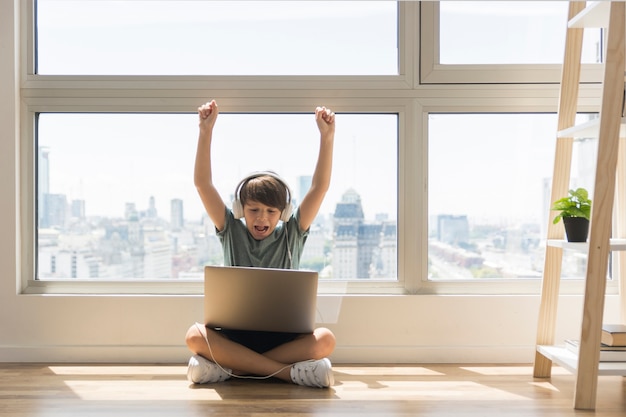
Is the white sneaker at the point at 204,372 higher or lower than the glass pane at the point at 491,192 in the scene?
lower

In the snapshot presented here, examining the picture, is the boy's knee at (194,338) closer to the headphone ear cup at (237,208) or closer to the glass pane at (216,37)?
the headphone ear cup at (237,208)

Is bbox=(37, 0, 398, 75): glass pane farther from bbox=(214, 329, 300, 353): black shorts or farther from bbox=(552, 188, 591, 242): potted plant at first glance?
bbox=(214, 329, 300, 353): black shorts

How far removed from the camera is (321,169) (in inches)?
104

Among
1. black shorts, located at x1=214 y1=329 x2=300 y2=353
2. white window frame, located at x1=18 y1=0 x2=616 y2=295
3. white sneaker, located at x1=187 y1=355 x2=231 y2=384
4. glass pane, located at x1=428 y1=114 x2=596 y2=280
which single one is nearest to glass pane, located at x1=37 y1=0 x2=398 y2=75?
white window frame, located at x1=18 y1=0 x2=616 y2=295

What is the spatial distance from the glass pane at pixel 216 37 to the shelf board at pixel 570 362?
3.94 feet

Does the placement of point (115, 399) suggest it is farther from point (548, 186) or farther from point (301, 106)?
point (548, 186)

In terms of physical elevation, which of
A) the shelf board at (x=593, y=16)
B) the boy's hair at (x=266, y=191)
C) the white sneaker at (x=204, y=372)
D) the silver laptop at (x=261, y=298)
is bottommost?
the white sneaker at (x=204, y=372)

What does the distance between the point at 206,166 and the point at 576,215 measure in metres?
1.26

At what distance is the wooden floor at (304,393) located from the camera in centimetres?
200

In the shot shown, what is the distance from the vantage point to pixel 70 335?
274 centimetres

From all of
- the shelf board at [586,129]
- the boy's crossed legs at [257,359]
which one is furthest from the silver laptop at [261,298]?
the shelf board at [586,129]

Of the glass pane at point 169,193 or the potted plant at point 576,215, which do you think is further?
the glass pane at point 169,193

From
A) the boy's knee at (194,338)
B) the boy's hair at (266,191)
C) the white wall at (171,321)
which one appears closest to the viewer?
the boy's knee at (194,338)

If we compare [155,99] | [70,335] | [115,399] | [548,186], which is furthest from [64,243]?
[548,186]
